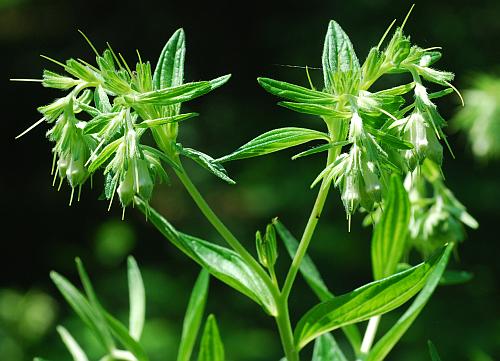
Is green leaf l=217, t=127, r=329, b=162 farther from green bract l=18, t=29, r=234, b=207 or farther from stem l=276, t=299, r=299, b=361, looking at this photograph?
stem l=276, t=299, r=299, b=361

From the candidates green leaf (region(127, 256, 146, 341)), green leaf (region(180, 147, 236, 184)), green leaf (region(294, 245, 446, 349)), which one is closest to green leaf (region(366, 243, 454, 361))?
green leaf (region(294, 245, 446, 349))

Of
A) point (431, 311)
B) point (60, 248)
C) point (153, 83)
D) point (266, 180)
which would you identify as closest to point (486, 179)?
point (431, 311)

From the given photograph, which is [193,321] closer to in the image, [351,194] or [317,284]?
[317,284]

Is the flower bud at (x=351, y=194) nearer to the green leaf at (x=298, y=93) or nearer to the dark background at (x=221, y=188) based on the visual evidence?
the green leaf at (x=298, y=93)

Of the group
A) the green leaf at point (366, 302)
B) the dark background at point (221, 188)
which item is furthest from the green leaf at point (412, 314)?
the dark background at point (221, 188)

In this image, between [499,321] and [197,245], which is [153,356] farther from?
[197,245]

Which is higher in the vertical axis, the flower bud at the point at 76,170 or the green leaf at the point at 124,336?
the flower bud at the point at 76,170
